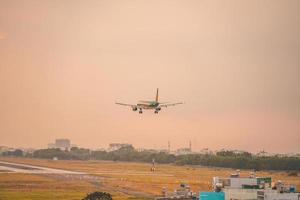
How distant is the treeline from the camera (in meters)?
60.1

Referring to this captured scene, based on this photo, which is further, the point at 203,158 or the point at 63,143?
the point at 63,143

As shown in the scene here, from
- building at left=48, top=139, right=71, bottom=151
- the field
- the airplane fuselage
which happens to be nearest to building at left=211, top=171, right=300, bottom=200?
the field

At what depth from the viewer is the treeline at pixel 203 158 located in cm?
6006

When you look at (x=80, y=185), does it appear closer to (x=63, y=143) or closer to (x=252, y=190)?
(x=252, y=190)

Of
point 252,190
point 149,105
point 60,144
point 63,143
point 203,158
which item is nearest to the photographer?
point 252,190

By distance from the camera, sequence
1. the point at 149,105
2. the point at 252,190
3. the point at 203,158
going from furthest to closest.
Result: the point at 203,158
the point at 149,105
the point at 252,190

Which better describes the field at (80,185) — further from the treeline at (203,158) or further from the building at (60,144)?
the building at (60,144)

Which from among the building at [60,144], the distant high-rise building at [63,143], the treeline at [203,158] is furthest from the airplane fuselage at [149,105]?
the distant high-rise building at [63,143]

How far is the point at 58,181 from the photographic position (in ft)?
131

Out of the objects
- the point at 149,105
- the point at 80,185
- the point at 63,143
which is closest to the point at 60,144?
the point at 63,143

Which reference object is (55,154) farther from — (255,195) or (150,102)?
(255,195)

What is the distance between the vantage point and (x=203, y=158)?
67.9 m

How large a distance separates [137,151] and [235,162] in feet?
75.3

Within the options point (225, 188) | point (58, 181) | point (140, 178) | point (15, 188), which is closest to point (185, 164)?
point (140, 178)
